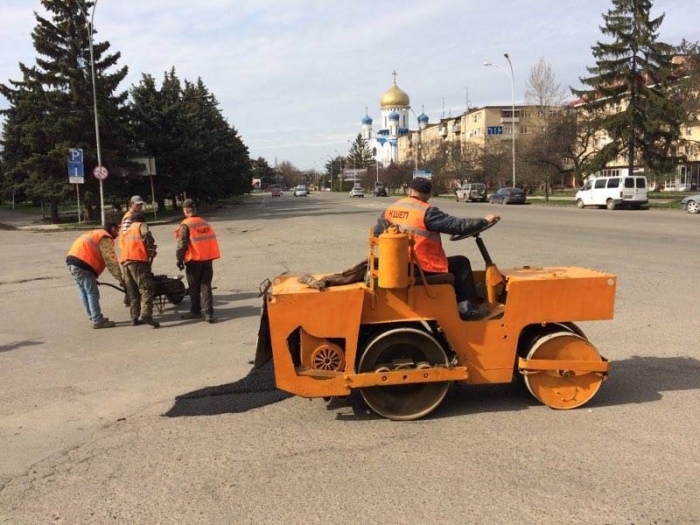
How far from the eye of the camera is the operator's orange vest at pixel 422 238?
439 centimetres

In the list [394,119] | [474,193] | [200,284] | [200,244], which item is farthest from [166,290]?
[394,119]

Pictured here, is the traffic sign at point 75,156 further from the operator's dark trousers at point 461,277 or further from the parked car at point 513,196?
the parked car at point 513,196

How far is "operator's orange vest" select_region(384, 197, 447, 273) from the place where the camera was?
4391 mm

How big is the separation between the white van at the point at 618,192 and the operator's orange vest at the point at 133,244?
30587mm

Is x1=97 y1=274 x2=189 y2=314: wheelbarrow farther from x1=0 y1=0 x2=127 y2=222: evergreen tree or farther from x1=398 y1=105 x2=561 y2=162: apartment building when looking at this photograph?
x1=398 y1=105 x2=561 y2=162: apartment building

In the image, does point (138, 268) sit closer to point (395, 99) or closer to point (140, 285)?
→ point (140, 285)

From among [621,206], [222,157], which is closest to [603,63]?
[621,206]

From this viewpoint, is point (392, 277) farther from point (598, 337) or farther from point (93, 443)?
point (598, 337)

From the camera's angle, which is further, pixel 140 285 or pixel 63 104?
pixel 63 104

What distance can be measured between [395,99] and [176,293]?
121m

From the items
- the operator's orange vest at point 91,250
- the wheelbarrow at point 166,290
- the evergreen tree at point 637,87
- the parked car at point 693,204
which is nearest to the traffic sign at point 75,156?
the wheelbarrow at point 166,290

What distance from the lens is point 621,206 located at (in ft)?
109

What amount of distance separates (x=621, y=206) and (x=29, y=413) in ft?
113

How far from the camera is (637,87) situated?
39.8 metres
